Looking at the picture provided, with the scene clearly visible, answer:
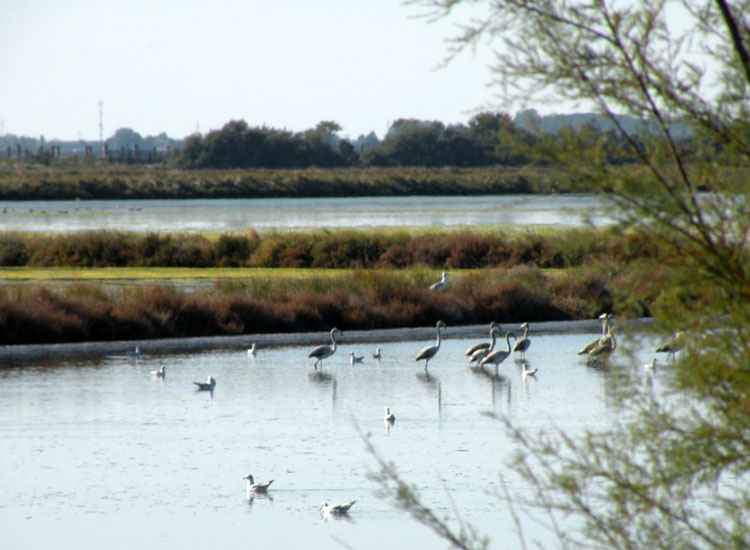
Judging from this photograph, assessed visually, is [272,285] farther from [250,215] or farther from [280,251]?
[250,215]

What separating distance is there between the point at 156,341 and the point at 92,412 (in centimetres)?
578

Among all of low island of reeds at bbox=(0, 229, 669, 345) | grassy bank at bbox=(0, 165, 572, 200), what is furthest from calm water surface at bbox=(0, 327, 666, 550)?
grassy bank at bbox=(0, 165, 572, 200)

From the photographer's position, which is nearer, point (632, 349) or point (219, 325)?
point (632, 349)

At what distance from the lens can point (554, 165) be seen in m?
4.06

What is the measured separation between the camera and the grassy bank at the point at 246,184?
71875 millimetres

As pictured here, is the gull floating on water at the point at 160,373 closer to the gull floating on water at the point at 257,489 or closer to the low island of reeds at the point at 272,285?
the low island of reeds at the point at 272,285

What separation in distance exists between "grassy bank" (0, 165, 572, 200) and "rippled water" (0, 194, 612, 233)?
3169 millimetres

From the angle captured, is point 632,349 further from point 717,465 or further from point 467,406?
point 467,406

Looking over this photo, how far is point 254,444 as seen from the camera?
1031 centimetres

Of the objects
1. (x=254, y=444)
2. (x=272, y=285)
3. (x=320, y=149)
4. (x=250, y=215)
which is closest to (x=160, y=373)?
(x=254, y=444)

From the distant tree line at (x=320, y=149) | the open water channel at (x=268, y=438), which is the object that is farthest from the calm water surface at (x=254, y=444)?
the distant tree line at (x=320, y=149)

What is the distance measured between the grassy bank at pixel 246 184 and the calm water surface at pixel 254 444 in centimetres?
5848

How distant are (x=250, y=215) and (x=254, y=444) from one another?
42.5 metres

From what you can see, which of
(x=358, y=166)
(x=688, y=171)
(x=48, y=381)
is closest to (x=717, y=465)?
(x=688, y=171)
